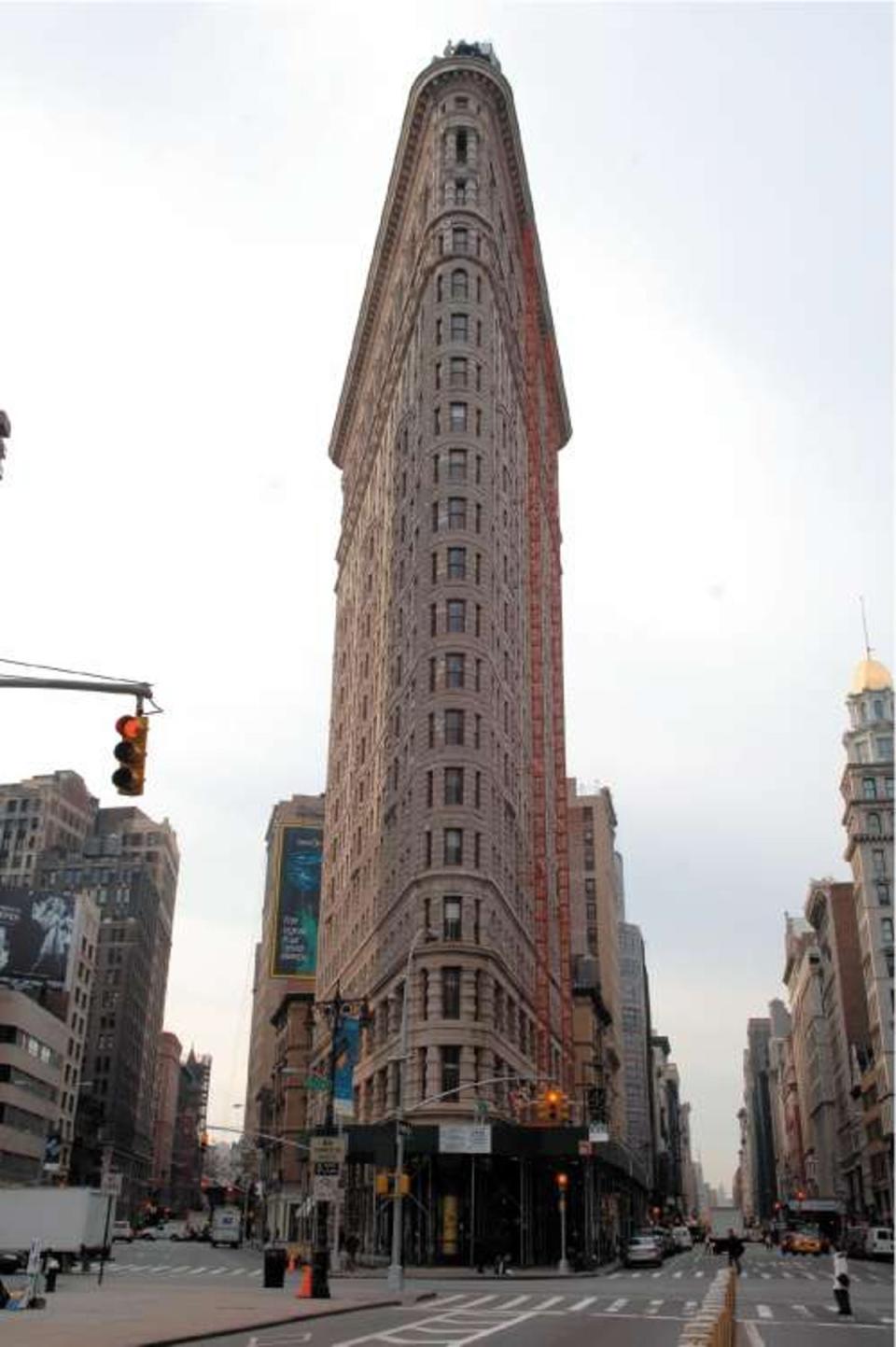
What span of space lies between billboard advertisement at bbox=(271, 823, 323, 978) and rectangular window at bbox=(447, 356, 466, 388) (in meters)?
50.9

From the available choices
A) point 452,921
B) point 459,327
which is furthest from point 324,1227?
point 459,327

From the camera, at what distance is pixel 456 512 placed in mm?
80062

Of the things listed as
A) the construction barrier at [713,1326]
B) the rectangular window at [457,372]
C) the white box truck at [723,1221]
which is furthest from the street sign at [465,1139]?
the rectangular window at [457,372]

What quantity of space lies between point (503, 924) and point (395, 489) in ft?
122

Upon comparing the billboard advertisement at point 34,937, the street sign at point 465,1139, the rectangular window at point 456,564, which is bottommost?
the street sign at point 465,1139

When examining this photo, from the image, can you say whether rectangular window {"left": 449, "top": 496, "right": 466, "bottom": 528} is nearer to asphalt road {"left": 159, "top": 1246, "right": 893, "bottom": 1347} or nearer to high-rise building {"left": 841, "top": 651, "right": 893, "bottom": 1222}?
asphalt road {"left": 159, "top": 1246, "right": 893, "bottom": 1347}

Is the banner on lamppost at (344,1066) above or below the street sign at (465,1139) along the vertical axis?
above

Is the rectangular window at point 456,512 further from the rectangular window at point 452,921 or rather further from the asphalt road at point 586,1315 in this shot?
the asphalt road at point 586,1315

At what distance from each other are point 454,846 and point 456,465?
26.8 meters

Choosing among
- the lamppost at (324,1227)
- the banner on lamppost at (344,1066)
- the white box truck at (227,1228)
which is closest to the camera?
the lamppost at (324,1227)

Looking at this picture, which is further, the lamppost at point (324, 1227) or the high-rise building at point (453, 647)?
the high-rise building at point (453, 647)

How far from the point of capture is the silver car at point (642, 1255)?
6744 cm

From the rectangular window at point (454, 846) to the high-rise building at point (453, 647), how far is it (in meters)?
0.15

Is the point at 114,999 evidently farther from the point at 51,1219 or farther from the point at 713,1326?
the point at 713,1326
